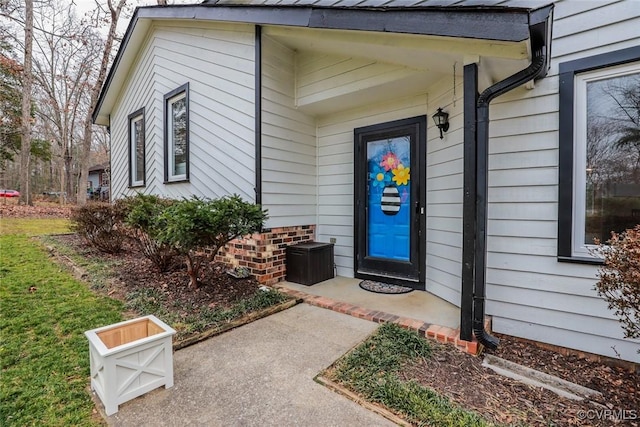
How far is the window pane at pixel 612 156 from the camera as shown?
97.1 inches

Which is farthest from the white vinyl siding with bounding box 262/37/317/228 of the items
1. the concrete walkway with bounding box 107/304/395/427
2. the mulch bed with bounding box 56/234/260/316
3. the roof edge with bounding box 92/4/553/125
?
the concrete walkway with bounding box 107/304/395/427

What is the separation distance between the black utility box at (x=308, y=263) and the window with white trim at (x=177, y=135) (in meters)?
2.55

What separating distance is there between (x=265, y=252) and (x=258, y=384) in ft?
7.23

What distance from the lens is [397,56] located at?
3.23 m

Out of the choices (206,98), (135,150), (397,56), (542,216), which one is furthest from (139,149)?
(542,216)

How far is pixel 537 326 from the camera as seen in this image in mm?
2807

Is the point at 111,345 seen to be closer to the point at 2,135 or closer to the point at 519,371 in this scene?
the point at 519,371

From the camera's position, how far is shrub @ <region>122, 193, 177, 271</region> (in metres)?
3.80

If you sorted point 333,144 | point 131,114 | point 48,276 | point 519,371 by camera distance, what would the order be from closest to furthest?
point 519,371 < point 48,276 < point 333,144 < point 131,114

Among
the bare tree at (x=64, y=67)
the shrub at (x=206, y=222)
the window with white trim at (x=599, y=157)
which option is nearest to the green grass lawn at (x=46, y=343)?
the shrub at (x=206, y=222)

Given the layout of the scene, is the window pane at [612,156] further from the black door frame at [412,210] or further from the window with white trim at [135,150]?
the window with white trim at [135,150]

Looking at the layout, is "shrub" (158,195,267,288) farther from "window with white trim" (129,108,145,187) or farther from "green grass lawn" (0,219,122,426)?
"window with white trim" (129,108,145,187)

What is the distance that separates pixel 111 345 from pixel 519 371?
2995 millimetres

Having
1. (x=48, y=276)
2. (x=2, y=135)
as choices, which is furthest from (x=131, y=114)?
(x=2, y=135)
